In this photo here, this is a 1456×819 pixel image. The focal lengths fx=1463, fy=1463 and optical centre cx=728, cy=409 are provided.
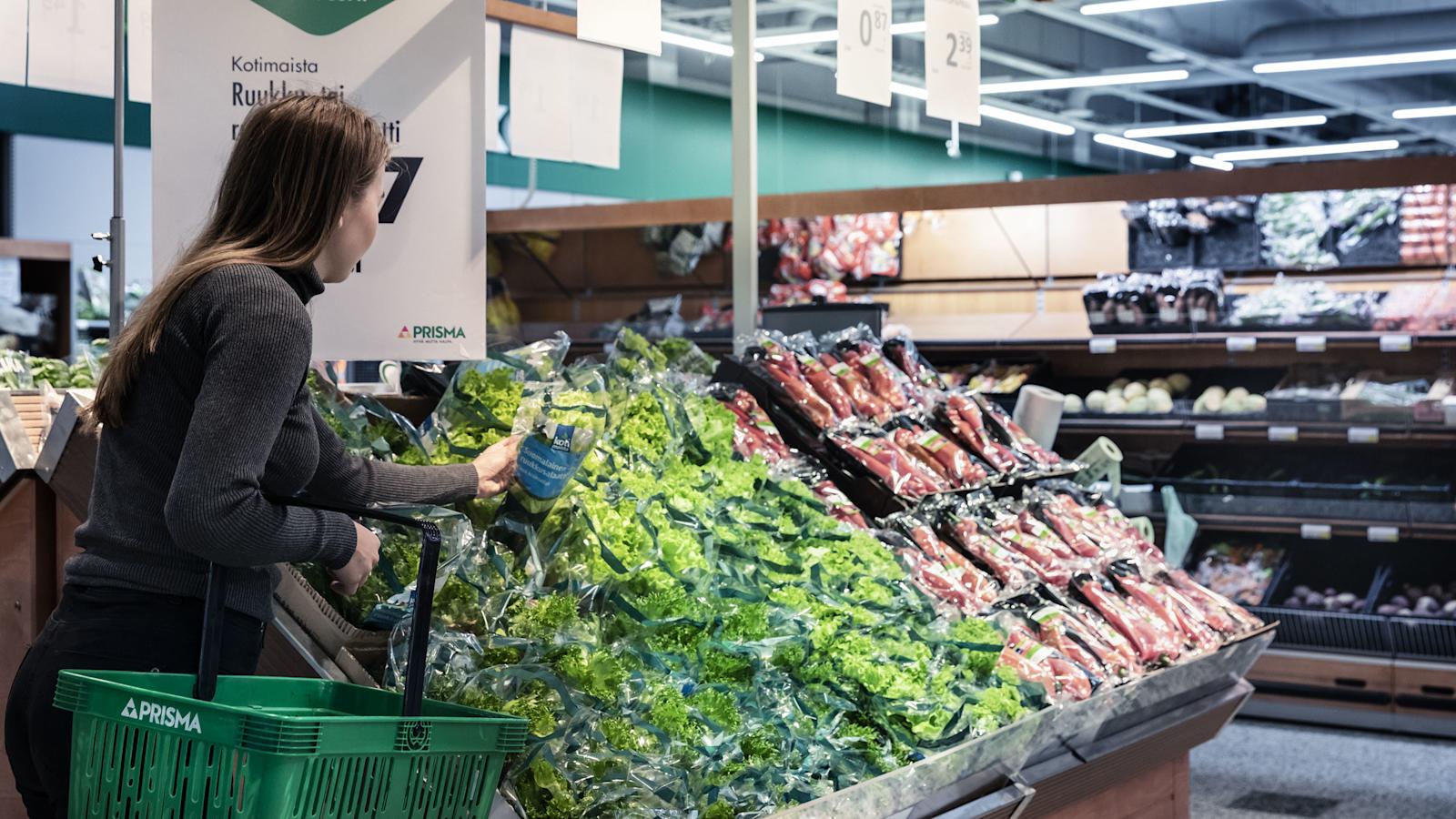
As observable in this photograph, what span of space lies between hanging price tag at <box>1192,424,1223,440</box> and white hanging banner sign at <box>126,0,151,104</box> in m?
4.31

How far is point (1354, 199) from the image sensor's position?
22.9ft

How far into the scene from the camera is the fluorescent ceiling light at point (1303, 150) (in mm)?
15875

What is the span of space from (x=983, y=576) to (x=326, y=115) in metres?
1.92

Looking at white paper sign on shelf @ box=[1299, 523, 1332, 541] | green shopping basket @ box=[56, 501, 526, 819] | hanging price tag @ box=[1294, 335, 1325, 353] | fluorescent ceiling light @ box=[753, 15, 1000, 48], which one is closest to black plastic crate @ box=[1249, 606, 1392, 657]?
white paper sign on shelf @ box=[1299, 523, 1332, 541]

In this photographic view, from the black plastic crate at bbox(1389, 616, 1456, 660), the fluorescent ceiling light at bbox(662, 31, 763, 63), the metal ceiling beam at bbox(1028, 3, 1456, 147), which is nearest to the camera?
the black plastic crate at bbox(1389, 616, 1456, 660)

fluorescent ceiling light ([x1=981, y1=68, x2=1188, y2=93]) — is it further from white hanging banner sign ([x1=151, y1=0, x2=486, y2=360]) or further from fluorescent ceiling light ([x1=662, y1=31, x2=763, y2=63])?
white hanging banner sign ([x1=151, y1=0, x2=486, y2=360])

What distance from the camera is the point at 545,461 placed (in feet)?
7.23

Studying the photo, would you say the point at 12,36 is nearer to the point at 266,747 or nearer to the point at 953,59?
the point at 953,59

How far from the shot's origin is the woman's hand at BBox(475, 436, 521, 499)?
2.13 metres

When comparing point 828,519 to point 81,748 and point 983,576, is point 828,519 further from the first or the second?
point 81,748

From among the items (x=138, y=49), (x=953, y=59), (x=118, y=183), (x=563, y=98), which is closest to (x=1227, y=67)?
(x=563, y=98)

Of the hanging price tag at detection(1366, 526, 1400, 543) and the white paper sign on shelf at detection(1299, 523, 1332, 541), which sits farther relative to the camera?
the white paper sign on shelf at detection(1299, 523, 1332, 541)

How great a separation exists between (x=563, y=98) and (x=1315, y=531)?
11.5 ft

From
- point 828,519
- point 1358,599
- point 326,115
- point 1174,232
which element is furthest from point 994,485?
point 1174,232
